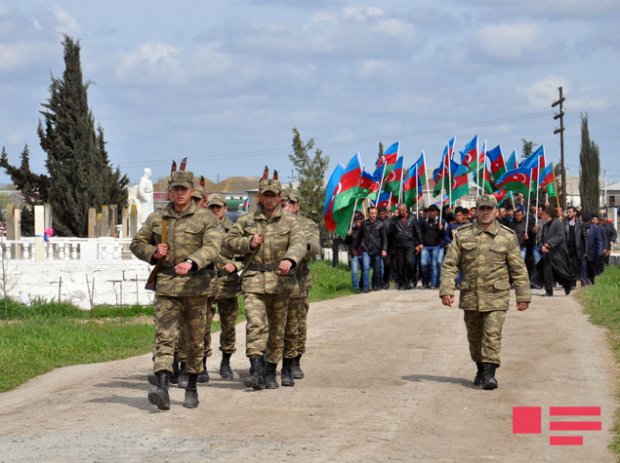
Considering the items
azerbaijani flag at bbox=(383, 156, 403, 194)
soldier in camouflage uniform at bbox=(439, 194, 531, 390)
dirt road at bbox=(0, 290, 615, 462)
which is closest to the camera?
dirt road at bbox=(0, 290, 615, 462)

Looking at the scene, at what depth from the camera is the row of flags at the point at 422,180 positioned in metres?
26.5

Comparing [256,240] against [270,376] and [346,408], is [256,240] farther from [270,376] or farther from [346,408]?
[346,408]

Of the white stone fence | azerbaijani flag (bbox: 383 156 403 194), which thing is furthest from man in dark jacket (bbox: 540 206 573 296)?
the white stone fence

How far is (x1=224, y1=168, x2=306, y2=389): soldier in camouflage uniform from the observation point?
37.1 feet

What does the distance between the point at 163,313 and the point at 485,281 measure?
10.5 feet

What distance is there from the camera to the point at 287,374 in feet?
38.7

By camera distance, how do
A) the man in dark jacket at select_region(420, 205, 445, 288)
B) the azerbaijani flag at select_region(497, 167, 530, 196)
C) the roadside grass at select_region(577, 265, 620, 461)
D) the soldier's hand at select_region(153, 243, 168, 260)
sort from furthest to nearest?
the azerbaijani flag at select_region(497, 167, 530, 196) → the man in dark jacket at select_region(420, 205, 445, 288) → the roadside grass at select_region(577, 265, 620, 461) → the soldier's hand at select_region(153, 243, 168, 260)

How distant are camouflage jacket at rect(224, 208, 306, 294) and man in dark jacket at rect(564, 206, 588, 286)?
14.7 meters

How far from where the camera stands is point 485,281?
11.7 metres

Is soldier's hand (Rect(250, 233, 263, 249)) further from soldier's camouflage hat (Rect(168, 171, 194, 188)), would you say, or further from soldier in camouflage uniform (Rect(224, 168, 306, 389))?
soldier's camouflage hat (Rect(168, 171, 194, 188))

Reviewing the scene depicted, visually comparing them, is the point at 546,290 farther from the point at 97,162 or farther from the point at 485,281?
the point at 97,162

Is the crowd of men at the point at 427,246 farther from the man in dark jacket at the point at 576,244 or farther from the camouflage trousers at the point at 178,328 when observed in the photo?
the camouflage trousers at the point at 178,328

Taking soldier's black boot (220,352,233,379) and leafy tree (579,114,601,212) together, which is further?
leafy tree (579,114,601,212)

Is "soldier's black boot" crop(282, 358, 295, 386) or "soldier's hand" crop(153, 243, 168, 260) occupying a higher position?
"soldier's hand" crop(153, 243, 168, 260)
